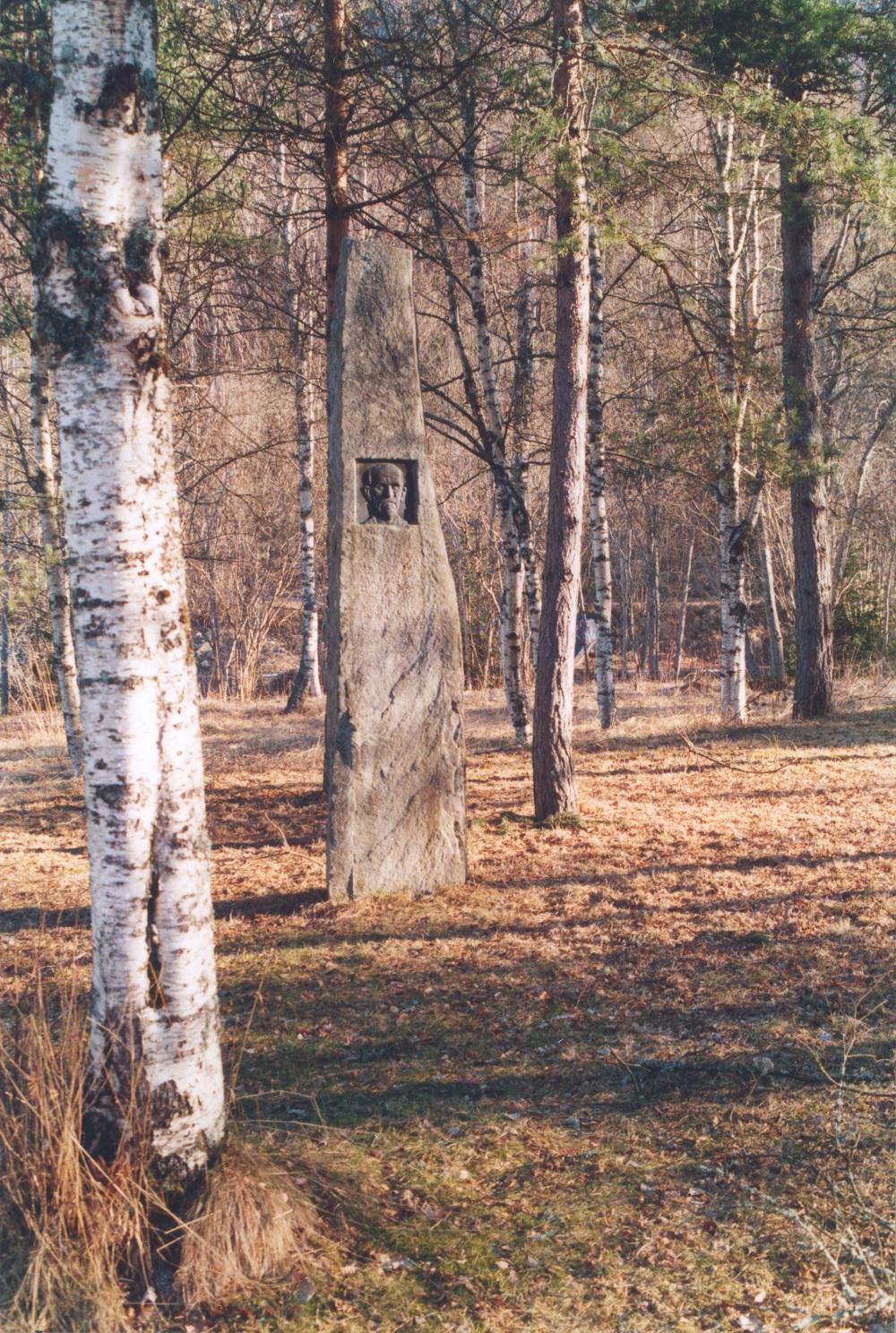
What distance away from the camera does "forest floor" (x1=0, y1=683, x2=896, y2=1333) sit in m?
2.95

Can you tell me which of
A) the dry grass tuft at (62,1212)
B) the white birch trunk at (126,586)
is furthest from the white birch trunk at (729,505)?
the dry grass tuft at (62,1212)

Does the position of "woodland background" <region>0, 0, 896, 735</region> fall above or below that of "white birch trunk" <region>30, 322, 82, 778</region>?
above

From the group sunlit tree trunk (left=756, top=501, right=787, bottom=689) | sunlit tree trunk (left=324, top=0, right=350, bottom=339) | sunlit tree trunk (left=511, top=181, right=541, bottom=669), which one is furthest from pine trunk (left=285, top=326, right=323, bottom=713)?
sunlit tree trunk (left=756, top=501, right=787, bottom=689)

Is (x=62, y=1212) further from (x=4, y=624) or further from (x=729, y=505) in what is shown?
(x=4, y=624)

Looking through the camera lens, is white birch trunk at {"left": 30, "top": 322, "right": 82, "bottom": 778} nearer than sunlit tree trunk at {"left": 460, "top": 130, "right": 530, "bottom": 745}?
Yes

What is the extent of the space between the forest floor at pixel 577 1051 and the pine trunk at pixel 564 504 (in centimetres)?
56

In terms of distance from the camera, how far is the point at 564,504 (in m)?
7.66

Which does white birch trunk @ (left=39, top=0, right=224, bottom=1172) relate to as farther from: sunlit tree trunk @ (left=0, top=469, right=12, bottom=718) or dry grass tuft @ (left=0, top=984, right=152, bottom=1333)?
sunlit tree trunk @ (left=0, top=469, right=12, bottom=718)

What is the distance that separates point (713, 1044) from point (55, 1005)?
3.13 metres

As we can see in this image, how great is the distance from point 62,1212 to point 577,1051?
7.48ft

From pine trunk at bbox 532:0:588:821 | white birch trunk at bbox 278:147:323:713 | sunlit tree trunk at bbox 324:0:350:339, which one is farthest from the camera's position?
white birch trunk at bbox 278:147:323:713

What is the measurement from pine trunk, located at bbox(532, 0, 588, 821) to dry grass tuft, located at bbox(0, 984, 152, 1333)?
518cm

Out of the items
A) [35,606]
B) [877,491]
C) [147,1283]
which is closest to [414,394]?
[147,1283]

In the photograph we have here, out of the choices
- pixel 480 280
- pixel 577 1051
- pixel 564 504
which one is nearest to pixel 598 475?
pixel 480 280
